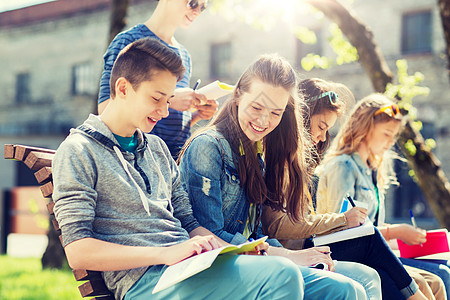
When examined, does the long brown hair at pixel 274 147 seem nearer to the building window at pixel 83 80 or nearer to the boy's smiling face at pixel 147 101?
the boy's smiling face at pixel 147 101

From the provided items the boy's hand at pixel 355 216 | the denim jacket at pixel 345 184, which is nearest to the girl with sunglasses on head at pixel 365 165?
the denim jacket at pixel 345 184

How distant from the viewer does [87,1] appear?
67.6 feet

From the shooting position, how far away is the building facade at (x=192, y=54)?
14.1 metres

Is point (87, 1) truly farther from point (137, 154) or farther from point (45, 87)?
point (137, 154)

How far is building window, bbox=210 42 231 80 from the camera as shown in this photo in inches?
698

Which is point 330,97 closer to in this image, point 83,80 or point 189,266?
point 189,266

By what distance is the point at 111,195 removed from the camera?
6.50ft

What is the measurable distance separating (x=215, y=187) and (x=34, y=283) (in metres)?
5.13

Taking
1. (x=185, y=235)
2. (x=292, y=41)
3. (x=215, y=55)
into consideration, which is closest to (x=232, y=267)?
(x=185, y=235)

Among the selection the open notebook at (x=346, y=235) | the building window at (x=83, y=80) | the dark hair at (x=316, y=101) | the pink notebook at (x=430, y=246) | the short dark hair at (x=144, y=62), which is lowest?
the building window at (x=83, y=80)

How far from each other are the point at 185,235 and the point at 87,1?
Answer: 781 inches

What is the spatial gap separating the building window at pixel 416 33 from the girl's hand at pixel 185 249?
13.5 m

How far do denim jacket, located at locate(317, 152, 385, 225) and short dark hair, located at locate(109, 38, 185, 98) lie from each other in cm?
150

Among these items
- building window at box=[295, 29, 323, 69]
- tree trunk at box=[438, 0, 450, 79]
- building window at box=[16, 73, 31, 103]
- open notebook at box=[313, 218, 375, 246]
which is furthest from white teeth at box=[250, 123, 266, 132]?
building window at box=[16, 73, 31, 103]
